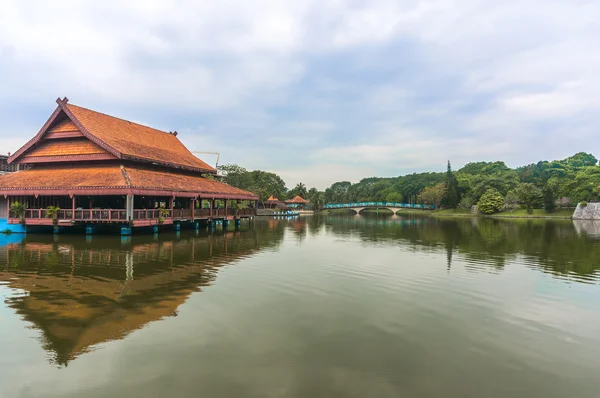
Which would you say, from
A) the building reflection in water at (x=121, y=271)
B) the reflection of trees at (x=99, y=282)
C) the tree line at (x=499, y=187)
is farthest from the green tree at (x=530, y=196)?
the reflection of trees at (x=99, y=282)

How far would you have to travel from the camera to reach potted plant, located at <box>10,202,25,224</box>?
22344 mm

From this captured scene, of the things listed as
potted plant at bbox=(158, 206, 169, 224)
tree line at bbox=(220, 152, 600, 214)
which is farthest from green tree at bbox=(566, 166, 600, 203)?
potted plant at bbox=(158, 206, 169, 224)

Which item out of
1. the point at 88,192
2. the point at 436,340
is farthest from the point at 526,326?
the point at 88,192

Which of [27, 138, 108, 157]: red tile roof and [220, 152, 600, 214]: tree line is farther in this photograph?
[220, 152, 600, 214]: tree line

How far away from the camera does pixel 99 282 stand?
10.6 meters

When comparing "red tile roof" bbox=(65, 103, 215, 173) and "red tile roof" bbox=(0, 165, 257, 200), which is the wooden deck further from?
"red tile roof" bbox=(65, 103, 215, 173)

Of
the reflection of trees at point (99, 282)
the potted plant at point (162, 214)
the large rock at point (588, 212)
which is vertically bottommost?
the reflection of trees at point (99, 282)

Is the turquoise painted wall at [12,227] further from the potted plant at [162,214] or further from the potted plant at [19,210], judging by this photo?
the potted plant at [162,214]

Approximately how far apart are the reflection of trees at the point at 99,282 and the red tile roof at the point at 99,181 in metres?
3.95

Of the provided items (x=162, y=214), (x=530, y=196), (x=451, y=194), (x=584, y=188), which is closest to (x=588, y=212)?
(x=584, y=188)

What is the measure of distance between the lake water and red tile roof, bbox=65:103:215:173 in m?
13.2

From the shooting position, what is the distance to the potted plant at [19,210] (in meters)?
22.3

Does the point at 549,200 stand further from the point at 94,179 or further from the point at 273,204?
the point at 94,179

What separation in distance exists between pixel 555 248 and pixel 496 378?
62.8ft
